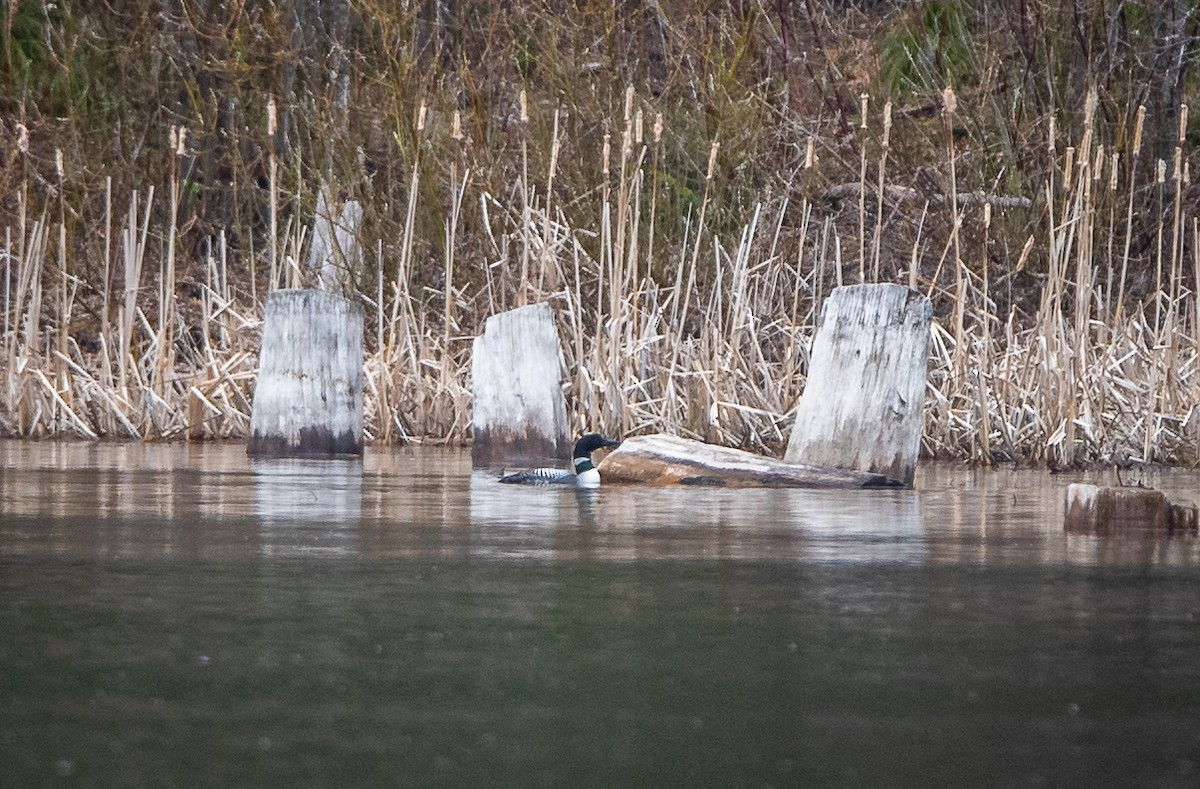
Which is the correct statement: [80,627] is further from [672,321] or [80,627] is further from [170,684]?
[672,321]

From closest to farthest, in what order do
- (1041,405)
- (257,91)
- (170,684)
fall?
(170,684) < (1041,405) < (257,91)

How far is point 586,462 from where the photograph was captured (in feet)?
30.5

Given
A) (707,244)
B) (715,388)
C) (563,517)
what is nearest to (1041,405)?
(715,388)

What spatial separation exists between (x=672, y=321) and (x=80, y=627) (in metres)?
7.61

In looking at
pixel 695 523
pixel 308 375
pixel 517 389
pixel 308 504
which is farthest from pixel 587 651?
pixel 308 375

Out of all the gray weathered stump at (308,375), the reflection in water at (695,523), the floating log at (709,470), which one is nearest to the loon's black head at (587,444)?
the floating log at (709,470)

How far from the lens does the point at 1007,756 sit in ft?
9.63

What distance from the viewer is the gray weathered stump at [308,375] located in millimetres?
11125

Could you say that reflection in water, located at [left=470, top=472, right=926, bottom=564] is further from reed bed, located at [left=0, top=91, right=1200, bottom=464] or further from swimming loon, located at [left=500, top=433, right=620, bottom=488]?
reed bed, located at [left=0, top=91, right=1200, bottom=464]

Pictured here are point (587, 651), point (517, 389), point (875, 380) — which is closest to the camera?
point (587, 651)

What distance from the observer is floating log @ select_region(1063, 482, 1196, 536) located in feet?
21.7

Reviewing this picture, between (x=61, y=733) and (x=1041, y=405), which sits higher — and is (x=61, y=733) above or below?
below

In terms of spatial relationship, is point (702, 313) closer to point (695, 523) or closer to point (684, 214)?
point (684, 214)

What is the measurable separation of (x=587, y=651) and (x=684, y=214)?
10.3m
